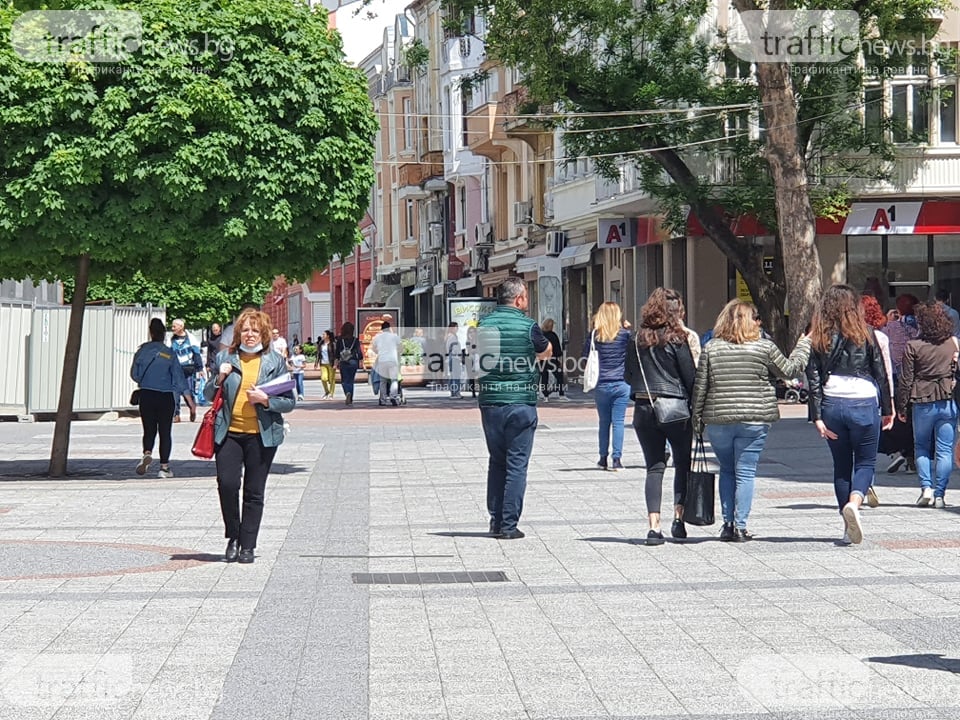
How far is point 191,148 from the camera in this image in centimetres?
1692

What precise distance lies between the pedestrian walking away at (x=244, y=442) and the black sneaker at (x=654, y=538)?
2626 mm

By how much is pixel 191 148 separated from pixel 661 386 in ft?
22.8

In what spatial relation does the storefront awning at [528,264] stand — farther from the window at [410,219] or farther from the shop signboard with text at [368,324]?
the window at [410,219]

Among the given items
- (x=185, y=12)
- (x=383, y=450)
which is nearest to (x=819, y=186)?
(x=383, y=450)

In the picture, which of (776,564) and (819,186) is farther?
(819,186)

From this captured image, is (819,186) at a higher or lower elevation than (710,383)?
higher

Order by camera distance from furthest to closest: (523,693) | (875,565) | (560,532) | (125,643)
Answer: (560,532) < (875,565) < (125,643) < (523,693)

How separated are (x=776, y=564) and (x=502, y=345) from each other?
2.75 meters

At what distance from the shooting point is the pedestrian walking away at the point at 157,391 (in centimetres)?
1822

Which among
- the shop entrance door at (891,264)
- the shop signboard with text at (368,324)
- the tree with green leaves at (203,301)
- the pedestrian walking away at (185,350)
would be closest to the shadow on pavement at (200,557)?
the pedestrian walking away at (185,350)

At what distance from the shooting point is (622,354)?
17953 millimetres

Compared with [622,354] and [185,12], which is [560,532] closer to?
[622,354]

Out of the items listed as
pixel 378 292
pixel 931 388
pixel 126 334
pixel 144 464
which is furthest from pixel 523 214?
pixel 931 388

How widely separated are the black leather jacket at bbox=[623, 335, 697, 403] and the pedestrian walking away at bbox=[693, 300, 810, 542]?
140 millimetres
